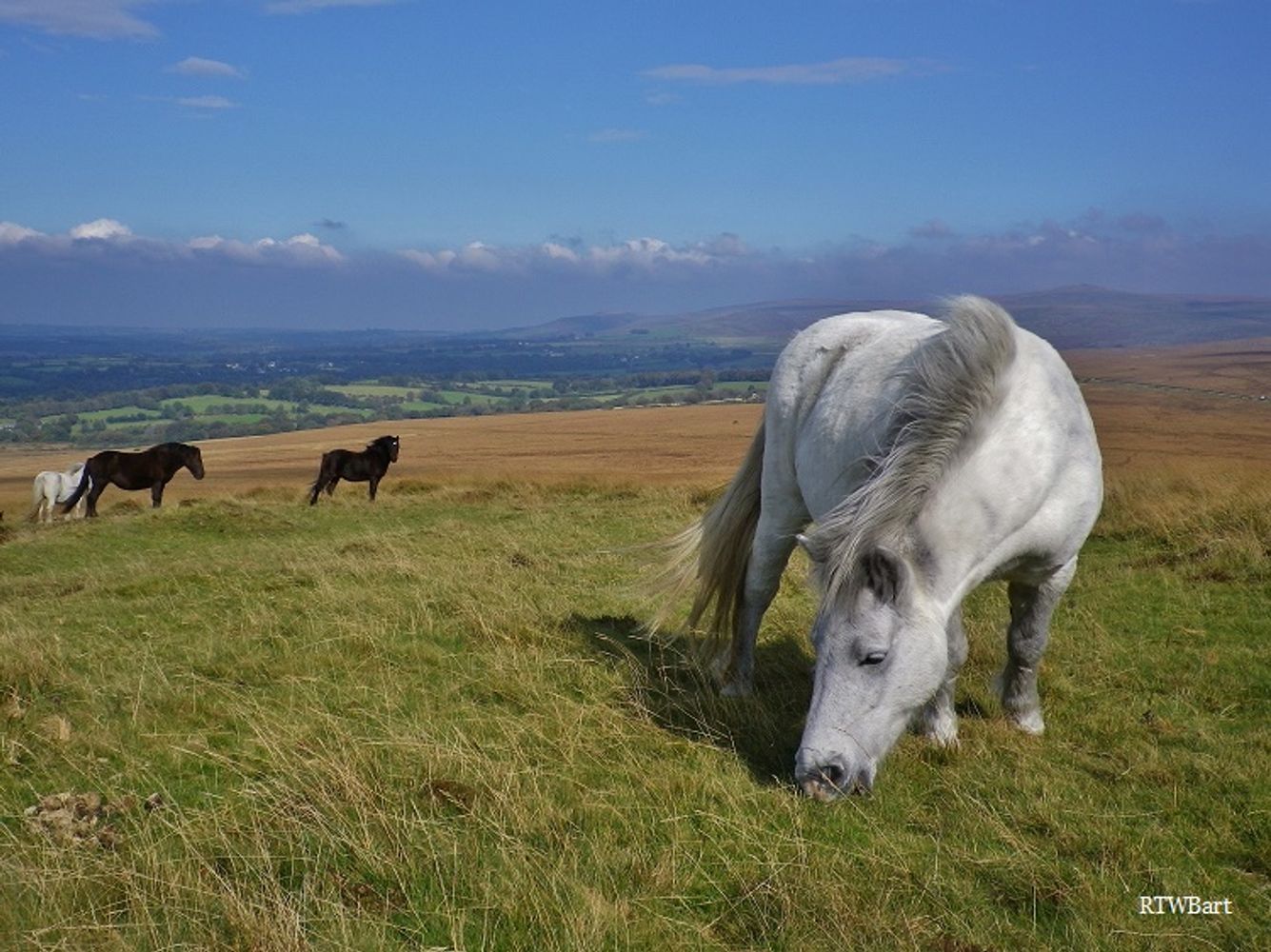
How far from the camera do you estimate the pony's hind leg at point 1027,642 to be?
4992 millimetres

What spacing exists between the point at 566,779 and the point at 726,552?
7.93ft

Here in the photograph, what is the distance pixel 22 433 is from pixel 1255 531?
97.4 metres

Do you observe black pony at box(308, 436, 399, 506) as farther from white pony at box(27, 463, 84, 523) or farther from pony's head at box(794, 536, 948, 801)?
pony's head at box(794, 536, 948, 801)

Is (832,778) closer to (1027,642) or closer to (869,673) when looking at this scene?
(869,673)

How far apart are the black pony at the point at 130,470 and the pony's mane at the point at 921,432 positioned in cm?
1871

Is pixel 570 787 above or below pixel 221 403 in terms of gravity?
above

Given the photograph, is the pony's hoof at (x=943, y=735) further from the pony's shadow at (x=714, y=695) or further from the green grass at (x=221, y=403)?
the green grass at (x=221, y=403)

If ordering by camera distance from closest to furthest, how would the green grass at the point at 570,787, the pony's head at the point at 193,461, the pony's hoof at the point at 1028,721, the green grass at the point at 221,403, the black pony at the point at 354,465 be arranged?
the green grass at the point at 570,787 < the pony's hoof at the point at 1028,721 < the black pony at the point at 354,465 < the pony's head at the point at 193,461 < the green grass at the point at 221,403

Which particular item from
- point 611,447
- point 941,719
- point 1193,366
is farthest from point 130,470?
point 1193,366

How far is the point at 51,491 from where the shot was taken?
2106cm

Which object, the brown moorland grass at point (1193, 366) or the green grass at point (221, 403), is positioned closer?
the brown moorland grass at point (1193, 366)

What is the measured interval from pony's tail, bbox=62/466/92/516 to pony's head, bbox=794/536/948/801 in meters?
19.4

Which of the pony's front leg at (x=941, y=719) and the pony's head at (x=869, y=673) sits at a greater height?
the pony's head at (x=869, y=673)

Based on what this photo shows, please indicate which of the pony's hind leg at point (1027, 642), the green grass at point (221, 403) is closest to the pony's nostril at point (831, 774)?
the pony's hind leg at point (1027, 642)
